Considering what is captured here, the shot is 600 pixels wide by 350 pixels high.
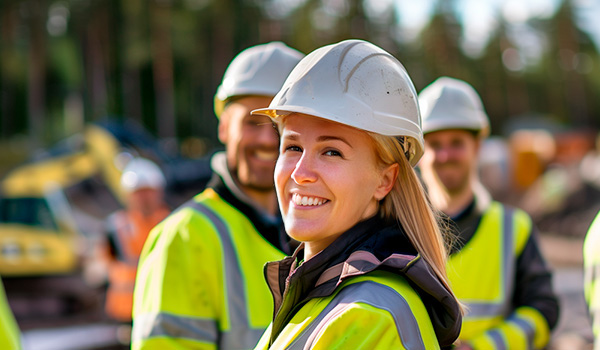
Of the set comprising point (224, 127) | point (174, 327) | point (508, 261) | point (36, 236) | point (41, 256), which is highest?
point (224, 127)

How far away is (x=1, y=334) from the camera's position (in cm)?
219

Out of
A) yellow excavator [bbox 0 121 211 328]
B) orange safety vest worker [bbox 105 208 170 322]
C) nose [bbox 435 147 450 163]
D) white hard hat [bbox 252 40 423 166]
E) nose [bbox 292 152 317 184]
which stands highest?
white hard hat [bbox 252 40 423 166]

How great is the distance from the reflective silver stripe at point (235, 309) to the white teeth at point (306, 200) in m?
0.93

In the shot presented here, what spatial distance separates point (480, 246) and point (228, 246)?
153 centimetres

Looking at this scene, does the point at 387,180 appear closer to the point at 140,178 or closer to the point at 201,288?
the point at 201,288

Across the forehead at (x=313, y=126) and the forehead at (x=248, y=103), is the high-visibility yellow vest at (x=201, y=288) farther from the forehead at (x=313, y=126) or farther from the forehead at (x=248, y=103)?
the forehead at (x=313, y=126)

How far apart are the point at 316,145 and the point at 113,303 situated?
6720 mm

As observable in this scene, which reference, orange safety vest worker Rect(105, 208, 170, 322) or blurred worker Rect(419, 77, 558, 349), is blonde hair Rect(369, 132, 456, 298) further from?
orange safety vest worker Rect(105, 208, 170, 322)

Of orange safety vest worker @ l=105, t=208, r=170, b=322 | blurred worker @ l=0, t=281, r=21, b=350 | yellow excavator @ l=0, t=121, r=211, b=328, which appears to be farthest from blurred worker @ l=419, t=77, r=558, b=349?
yellow excavator @ l=0, t=121, r=211, b=328

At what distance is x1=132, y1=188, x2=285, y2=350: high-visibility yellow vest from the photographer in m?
2.57

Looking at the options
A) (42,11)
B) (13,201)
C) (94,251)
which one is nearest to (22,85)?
(42,11)

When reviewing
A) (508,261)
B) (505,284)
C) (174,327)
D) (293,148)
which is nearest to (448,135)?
(508,261)

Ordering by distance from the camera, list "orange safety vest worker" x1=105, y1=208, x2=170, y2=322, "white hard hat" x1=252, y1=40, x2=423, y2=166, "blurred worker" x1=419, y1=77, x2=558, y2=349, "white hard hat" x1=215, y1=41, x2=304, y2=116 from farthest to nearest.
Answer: "orange safety vest worker" x1=105, y1=208, x2=170, y2=322 < "blurred worker" x1=419, y1=77, x2=558, y2=349 < "white hard hat" x1=215, y1=41, x2=304, y2=116 < "white hard hat" x1=252, y1=40, x2=423, y2=166

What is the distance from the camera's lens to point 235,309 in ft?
8.75
